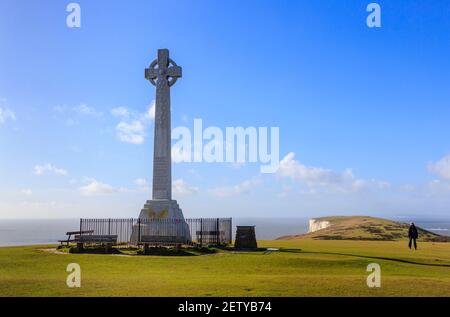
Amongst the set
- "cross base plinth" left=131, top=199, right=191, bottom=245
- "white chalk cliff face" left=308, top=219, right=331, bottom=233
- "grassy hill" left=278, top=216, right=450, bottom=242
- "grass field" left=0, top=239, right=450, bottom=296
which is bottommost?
"white chalk cliff face" left=308, top=219, right=331, bottom=233

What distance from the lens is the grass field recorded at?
13.8 m

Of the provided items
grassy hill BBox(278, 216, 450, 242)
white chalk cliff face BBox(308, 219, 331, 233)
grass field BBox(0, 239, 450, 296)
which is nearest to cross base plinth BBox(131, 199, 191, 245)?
grass field BBox(0, 239, 450, 296)

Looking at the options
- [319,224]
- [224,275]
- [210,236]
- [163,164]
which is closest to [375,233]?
[210,236]

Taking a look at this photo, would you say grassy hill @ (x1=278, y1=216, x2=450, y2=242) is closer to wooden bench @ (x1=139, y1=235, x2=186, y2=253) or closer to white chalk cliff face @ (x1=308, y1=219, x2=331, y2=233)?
wooden bench @ (x1=139, y1=235, x2=186, y2=253)

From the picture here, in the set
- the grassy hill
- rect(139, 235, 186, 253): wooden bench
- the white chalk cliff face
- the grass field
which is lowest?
the white chalk cliff face

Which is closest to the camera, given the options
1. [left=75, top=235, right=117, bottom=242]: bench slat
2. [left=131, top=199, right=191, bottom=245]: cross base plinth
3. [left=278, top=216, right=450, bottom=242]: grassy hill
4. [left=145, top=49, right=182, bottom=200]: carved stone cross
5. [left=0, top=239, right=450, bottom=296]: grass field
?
[left=0, top=239, right=450, bottom=296]: grass field

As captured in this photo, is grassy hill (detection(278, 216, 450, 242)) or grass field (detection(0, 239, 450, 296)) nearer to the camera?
grass field (detection(0, 239, 450, 296))

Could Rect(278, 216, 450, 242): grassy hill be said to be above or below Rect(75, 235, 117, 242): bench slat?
below

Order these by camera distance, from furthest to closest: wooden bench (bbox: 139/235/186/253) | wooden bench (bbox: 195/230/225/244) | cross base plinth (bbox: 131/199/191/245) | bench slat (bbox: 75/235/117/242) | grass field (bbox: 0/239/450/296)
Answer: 1. cross base plinth (bbox: 131/199/191/245)
2. wooden bench (bbox: 195/230/225/244)
3. wooden bench (bbox: 139/235/186/253)
4. bench slat (bbox: 75/235/117/242)
5. grass field (bbox: 0/239/450/296)

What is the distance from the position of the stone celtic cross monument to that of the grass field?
7368 millimetres

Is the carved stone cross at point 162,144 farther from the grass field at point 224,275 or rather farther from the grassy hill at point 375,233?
the grassy hill at point 375,233

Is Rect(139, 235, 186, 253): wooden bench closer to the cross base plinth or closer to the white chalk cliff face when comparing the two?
the cross base plinth

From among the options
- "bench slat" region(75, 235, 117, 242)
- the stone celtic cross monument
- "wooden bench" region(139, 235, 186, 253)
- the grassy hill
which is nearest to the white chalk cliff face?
the grassy hill
